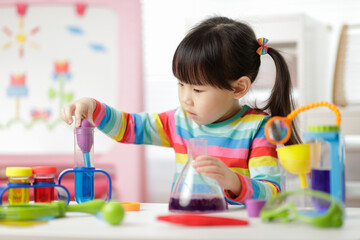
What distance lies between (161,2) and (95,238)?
2.34 meters

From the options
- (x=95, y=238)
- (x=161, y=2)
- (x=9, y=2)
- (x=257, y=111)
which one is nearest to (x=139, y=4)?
(x=161, y=2)

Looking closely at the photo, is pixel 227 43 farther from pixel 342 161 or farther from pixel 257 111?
pixel 342 161

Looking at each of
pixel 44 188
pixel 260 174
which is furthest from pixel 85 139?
pixel 260 174

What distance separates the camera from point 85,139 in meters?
0.84

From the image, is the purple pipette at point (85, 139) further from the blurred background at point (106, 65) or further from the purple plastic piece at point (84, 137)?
the blurred background at point (106, 65)

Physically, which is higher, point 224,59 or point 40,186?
point 224,59

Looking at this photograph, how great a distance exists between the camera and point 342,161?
Result: 2.23ft

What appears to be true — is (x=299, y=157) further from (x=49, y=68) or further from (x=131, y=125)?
(x=49, y=68)

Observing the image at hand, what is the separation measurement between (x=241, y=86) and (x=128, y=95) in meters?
1.31

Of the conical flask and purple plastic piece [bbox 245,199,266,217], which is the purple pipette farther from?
purple plastic piece [bbox 245,199,266,217]

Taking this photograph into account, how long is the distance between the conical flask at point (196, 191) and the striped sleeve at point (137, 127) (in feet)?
1.29

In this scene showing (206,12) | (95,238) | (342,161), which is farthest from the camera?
(206,12)

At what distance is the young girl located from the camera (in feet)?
3.28

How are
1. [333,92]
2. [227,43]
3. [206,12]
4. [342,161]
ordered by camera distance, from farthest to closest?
[206,12] → [333,92] → [227,43] → [342,161]
